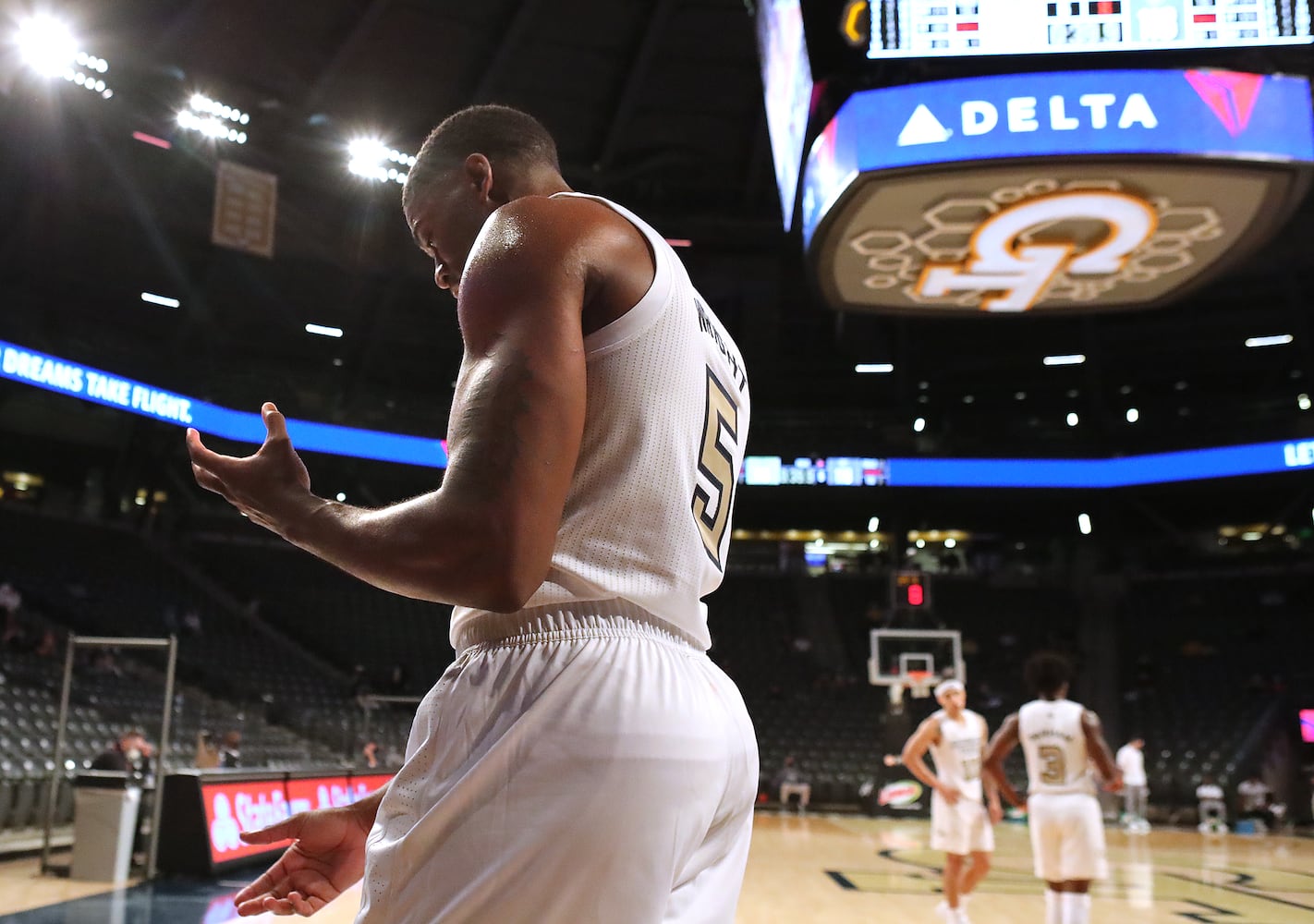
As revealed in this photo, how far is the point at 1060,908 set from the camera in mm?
6621

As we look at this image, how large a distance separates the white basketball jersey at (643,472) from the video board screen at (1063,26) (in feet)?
24.5

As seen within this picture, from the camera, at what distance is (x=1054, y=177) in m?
8.94

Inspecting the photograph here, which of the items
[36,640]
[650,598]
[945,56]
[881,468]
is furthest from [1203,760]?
[650,598]

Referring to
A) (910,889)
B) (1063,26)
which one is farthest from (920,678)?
(1063,26)

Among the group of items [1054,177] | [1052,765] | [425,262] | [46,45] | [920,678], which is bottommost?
[1052,765]

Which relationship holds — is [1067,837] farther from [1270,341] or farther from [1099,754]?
[1270,341]

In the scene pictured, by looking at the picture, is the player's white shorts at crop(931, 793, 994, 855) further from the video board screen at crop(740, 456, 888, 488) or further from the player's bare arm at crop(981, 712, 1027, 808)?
the video board screen at crop(740, 456, 888, 488)

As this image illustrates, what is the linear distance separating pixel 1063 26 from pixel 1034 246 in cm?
299

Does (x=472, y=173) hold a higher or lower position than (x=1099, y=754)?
higher

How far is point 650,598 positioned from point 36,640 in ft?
58.6

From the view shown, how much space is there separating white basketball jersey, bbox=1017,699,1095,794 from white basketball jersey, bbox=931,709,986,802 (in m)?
1.31

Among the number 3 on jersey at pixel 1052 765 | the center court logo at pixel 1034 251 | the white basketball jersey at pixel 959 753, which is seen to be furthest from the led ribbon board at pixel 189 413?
the number 3 on jersey at pixel 1052 765

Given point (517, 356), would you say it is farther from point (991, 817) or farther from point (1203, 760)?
point (1203, 760)

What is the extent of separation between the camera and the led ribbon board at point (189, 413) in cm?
1844
